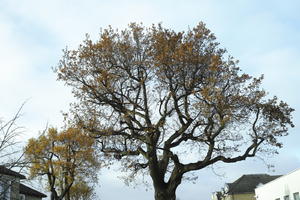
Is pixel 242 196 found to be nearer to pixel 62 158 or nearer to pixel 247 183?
pixel 247 183

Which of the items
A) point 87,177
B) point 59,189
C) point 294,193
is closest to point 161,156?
point 294,193

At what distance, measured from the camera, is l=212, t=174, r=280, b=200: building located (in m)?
70.1

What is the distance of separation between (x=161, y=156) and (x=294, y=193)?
596 inches

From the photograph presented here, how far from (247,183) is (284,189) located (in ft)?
136

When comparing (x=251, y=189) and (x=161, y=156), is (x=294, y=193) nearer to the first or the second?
(x=161, y=156)

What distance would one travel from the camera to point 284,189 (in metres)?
32.7

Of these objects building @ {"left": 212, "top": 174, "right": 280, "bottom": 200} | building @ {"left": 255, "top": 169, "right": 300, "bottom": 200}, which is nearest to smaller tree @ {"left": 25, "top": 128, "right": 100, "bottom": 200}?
building @ {"left": 255, "top": 169, "right": 300, "bottom": 200}

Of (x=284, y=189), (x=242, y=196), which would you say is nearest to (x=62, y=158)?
(x=284, y=189)

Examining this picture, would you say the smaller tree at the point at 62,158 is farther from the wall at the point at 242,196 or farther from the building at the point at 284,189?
the wall at the point at 242,196

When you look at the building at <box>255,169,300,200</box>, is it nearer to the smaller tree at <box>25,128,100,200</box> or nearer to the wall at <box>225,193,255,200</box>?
the smaller tree at <box>25,128,100,200</box>

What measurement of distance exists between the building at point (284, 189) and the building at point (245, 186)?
1239 inches

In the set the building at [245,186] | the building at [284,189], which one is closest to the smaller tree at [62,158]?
the building at [284,189]

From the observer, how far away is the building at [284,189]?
29994 millimetres

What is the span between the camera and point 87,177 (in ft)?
121
